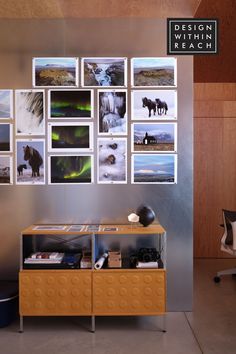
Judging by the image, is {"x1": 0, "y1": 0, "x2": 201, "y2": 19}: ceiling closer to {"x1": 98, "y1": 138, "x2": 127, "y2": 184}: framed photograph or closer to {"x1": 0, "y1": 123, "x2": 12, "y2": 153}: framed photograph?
{"x1": 0, "y1": 123, "x2": 12, "y2": 153}: framed photograph

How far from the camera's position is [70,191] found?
13.0ft

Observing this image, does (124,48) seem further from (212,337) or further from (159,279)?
(212,337)

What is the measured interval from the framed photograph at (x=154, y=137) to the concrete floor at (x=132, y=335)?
175cm

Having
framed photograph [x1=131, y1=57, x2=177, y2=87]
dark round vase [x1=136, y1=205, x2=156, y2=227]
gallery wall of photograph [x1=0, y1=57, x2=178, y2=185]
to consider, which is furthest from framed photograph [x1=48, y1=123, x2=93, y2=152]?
dark round vase [x1=136, y1=205, x2=156, y2=227]

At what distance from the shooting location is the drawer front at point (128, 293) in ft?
11.2

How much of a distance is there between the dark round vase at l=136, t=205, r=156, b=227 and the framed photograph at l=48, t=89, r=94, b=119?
1147mm

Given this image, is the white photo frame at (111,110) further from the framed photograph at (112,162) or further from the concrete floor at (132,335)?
the concrete floor at (132,335)

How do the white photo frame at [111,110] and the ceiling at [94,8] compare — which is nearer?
the ceiling at [94,8]

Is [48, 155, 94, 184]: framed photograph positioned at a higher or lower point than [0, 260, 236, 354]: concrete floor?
higher

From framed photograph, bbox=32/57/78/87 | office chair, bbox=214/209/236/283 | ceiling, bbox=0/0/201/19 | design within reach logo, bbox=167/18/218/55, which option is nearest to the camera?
design within reach logo, bbox=167/18/218/55

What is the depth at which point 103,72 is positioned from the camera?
12.9 ft

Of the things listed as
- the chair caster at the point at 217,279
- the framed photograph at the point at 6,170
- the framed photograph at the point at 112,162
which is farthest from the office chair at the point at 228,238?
the framed photograph at the point at 6,170

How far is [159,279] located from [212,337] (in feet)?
A: 2.27

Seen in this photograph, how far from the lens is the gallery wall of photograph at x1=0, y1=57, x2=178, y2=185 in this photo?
3.93 meters
